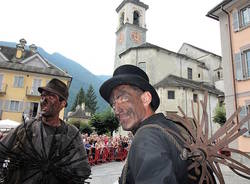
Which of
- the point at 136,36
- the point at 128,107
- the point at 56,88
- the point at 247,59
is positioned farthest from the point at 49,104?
the point at 136,36

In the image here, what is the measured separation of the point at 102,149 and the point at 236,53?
36.5 feet

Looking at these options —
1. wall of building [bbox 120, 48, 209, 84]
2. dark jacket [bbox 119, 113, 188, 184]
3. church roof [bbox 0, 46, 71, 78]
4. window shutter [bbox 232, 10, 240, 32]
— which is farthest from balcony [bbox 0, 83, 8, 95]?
dark jacket [bbox 119, 113, 188, 184]

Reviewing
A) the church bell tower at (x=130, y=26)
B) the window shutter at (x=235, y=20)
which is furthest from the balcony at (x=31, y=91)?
the window shutter at (x=235, y=20)

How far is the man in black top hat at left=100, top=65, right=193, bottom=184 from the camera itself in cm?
106

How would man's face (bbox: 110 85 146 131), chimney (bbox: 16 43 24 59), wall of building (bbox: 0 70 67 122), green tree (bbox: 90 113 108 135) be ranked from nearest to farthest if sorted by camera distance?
man's face (bbox: 110 85 146 131)
wall of building (bbox: 0 70 67 122)
chimney (bbox: 16 43 24 59)
green tree (bbox: 90 113 108 135)

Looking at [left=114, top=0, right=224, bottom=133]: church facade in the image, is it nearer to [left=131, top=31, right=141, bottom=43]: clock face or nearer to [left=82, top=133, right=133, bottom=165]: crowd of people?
[left=131, top=31, right=141, bottom=43]: clock face

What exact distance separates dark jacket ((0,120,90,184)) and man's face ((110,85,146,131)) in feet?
3.60

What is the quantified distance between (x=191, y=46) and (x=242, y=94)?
31200mm

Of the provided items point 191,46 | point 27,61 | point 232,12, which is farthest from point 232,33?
point 191,46

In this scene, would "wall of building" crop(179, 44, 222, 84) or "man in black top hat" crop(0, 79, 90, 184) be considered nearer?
"man in black top hat" crop(0, 79, 90, 184)

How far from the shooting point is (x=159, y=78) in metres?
→ 35.4

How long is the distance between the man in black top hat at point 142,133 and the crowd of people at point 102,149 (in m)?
11.4

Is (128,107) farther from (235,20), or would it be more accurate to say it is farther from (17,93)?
(17,93)

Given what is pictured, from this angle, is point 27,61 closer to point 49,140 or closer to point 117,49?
point 117,49
